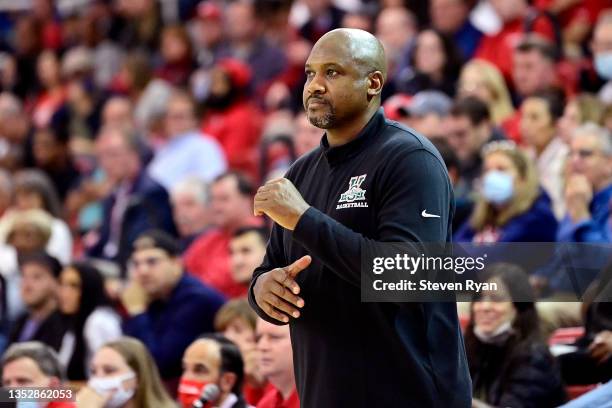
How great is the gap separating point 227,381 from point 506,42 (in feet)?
16.0

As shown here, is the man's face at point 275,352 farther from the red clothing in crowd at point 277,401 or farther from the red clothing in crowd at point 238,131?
the red clothing in crowd at point 238,131

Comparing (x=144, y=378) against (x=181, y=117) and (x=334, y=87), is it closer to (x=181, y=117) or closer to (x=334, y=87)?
(x=334, y=87)

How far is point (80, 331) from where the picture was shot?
23.2 ft

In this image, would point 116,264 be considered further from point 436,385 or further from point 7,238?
point 436,385

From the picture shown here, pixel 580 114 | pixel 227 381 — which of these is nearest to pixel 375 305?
pixel 227 381

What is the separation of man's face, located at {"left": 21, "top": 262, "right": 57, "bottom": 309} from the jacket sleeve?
4.52m

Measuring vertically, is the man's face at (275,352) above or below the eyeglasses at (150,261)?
below

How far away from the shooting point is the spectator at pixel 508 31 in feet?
30.3

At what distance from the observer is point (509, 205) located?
22.4ft

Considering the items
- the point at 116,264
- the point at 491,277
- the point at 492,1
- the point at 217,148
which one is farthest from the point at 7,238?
the point at 491,277

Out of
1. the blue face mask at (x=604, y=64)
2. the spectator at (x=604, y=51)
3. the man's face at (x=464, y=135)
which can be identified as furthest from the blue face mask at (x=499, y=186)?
the blue face mask at (x=604, y=64)

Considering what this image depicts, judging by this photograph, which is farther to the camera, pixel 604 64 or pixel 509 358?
pixel 604 64

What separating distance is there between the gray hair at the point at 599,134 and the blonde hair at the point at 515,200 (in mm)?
324

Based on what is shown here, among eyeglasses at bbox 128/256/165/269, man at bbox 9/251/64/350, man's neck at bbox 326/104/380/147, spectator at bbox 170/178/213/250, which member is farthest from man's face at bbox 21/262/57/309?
man's neck at bbox 326/104/380/147
